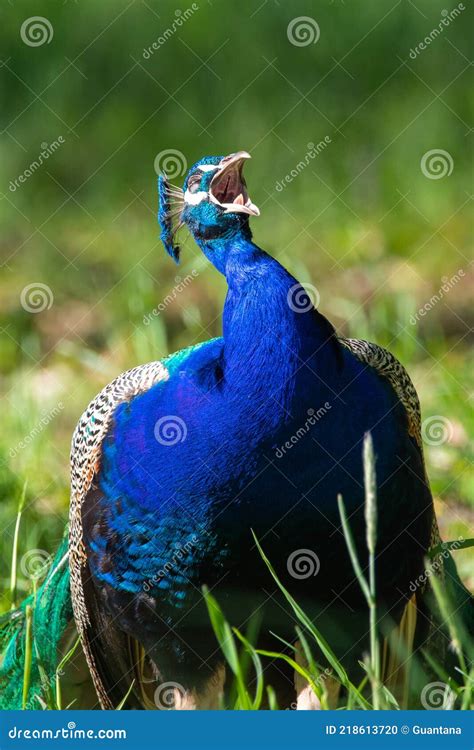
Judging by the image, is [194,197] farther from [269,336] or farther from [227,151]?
[227,151]

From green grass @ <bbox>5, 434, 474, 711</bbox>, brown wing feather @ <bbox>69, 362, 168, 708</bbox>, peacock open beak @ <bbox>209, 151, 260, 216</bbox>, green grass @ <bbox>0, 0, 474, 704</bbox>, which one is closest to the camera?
green grass @ <bbox>5, 434, 474, 711</bbox>

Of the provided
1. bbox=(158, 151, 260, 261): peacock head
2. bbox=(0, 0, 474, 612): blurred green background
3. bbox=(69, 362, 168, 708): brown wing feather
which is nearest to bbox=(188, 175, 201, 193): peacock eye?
bbox=(158, 151, 260, 261): peacock head

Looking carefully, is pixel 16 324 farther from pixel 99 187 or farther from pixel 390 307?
pixel 390 307

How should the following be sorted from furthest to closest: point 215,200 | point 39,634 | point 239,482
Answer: point 39,634, point 215,200, point 239,482

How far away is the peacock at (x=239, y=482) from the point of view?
3.21 m

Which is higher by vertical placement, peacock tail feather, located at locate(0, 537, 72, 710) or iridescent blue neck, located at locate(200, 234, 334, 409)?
iridescent blue neck, located at locate(200, 234, 334, 409)

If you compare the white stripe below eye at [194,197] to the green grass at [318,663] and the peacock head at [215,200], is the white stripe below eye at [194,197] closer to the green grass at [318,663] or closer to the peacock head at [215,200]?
the peacock head at [215,200]

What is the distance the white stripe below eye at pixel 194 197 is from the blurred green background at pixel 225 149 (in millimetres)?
2255

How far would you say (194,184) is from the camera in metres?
3.52

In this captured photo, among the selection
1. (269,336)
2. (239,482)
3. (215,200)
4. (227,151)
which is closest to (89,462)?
(239,482)

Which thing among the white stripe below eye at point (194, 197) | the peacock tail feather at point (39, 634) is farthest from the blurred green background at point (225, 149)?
the white stripe below eye at point (194, 197)

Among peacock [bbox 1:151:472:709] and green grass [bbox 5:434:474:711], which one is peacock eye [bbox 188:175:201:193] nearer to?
peacock [bbox 1:151:472:709]

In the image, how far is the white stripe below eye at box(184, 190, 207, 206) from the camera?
3.48m

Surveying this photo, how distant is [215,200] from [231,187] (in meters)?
0.09
